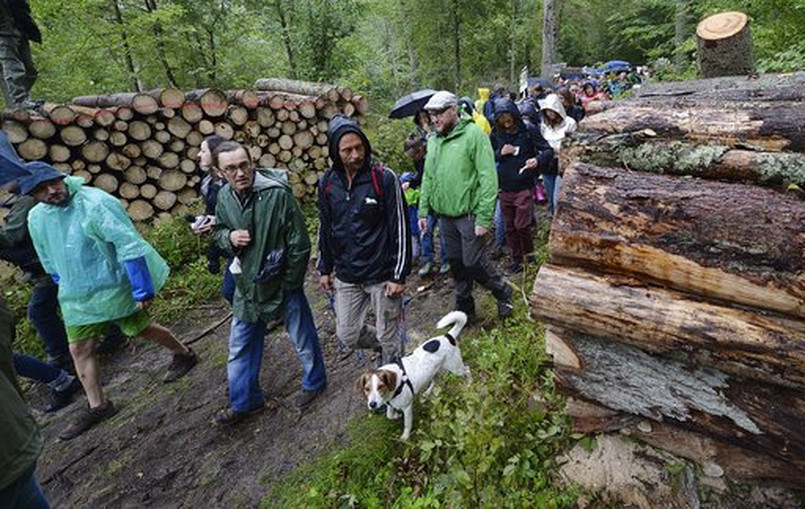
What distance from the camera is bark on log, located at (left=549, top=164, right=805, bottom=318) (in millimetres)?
1659

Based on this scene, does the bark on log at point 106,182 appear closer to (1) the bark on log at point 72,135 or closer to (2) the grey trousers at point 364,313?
(1) the bark on log at point 72,135

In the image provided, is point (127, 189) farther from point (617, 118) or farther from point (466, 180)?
point (617, 118)

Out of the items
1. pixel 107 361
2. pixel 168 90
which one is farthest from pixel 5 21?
pixel 107 361

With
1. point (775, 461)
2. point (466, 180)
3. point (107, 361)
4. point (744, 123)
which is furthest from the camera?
point (107, 361)

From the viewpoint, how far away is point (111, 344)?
5.43 metres

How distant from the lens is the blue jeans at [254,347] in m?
3.68

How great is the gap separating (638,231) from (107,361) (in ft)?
19.4

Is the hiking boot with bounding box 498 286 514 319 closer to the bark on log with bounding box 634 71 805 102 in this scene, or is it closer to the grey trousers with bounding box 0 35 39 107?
the bark on log with bounding box 634 71 805 102

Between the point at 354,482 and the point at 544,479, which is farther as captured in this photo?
the point at 354,482

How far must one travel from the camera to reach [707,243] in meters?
1.79

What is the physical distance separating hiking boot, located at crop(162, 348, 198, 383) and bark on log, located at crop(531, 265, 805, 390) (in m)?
4.14

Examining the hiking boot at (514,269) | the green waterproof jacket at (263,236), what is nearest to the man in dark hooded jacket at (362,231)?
the green waterproof jacket at (263,236)

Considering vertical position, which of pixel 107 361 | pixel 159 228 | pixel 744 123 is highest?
pixel 744 123

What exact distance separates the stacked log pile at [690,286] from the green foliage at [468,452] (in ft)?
1.37
